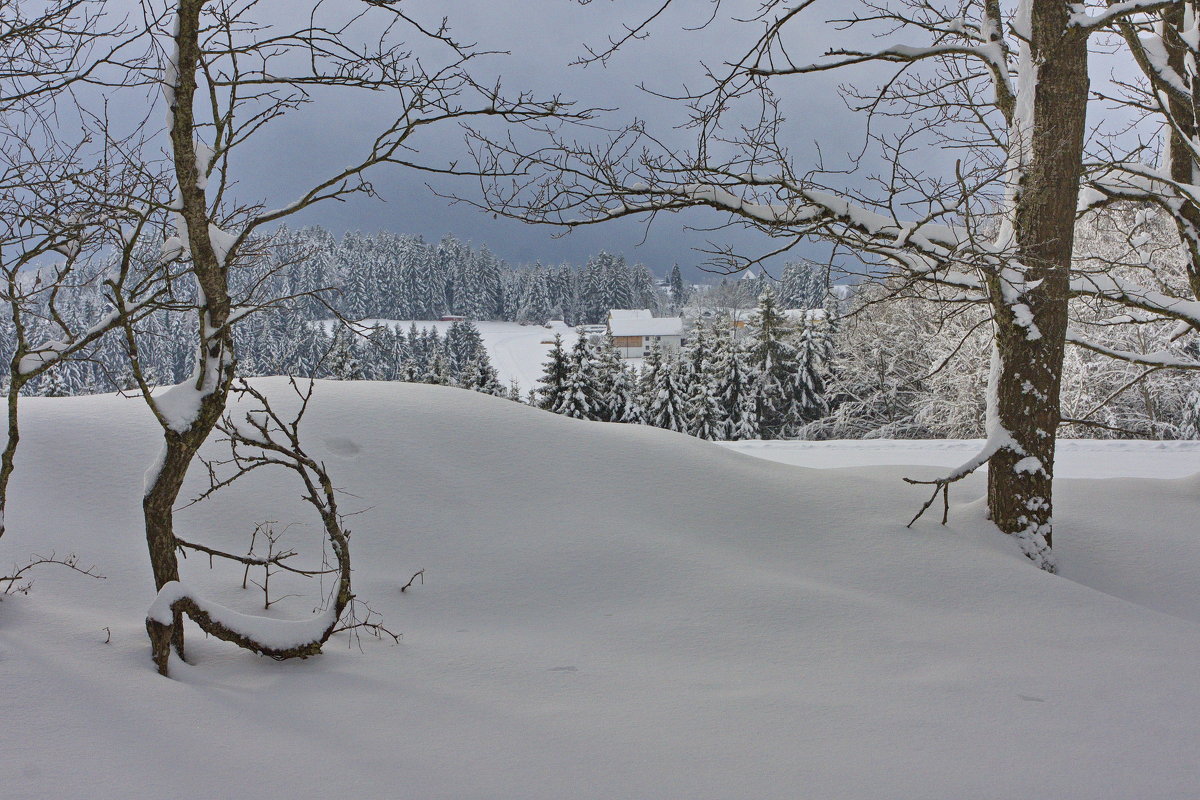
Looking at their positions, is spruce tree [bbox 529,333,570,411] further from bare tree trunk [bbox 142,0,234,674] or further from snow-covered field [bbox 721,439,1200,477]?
bare tree trunk [bbox 142,0,234,674]

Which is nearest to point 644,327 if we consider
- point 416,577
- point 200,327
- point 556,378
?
point 556,378

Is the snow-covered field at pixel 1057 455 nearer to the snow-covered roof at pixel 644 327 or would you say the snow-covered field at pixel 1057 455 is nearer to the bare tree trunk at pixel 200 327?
the bare tree trunk at pixel 200 327

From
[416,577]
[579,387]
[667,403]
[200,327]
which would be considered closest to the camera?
[200,327]

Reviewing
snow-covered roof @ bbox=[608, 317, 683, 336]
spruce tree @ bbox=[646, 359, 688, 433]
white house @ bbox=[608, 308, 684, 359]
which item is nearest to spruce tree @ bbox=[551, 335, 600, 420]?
spruce tree @ bbox=[646, 359, 688, 433]

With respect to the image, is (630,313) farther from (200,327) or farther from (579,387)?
(200,327)

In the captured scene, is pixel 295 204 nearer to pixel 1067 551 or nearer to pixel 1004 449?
pixel 1004 449

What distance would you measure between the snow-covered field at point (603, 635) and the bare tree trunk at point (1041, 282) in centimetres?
45

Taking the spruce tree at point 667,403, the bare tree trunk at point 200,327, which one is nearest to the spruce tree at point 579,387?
the spruce tree at point 667,403

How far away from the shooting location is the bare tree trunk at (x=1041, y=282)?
5332 millimetres

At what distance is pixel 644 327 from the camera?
81.8m

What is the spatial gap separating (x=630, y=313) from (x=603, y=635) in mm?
84768

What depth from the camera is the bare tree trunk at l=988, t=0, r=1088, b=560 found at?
17.5ft

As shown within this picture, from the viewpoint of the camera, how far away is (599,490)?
17.8 ft

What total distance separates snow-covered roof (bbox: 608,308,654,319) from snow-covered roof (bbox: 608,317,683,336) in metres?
1.06
